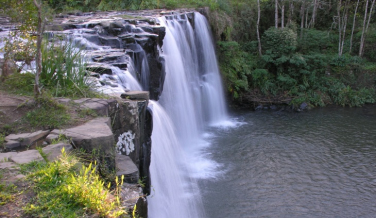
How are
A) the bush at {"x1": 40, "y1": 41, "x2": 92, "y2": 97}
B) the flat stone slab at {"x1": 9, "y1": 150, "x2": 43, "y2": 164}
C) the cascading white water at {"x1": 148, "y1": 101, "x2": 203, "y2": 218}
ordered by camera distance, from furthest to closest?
the cascading white water at {"x1": 148, "y1": 101, "x2": 203, "y2": 218}
the bush at {"x1": 40, "y1": 41, "x2": 92, "y2": 97}
the flat stone slab at {"x1": 9, "y1": 150, "x2": 43, "y2": 164}

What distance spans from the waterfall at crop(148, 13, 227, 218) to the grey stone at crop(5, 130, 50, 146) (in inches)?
92.0

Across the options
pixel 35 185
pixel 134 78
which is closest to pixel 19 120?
pixel 35 185

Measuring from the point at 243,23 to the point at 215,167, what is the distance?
40.3 feet

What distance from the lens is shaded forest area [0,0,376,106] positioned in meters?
17.2

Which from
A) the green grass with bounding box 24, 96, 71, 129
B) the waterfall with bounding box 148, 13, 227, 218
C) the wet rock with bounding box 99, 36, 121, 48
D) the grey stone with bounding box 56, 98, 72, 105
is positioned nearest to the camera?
the green grass with bounding box 24, 96, 71, 129

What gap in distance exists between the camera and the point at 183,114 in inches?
484

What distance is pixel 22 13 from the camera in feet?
18.2

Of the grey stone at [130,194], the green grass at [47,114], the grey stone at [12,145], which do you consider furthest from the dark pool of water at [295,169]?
the grey stone at [12,145]

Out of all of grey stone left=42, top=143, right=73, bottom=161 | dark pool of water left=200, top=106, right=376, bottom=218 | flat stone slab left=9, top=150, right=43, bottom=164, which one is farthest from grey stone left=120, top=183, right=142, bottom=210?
dark pool of water left=200, top=106, right=376, bottom=218

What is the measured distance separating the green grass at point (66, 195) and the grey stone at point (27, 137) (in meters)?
0.88

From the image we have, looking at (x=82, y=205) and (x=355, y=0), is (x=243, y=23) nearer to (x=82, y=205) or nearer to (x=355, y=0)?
(x=355, y=0)

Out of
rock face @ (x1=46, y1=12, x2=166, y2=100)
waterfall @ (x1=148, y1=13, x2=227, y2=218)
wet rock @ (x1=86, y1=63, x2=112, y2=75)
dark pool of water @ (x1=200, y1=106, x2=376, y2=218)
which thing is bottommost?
dark pool of water @ (x1=200, y1=106, x2=376, y2=218)

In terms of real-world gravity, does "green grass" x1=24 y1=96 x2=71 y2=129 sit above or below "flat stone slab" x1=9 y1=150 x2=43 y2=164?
above

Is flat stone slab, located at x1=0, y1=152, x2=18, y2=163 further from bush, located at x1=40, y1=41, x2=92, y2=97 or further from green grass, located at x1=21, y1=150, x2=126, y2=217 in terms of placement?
bush, located at x1=40, y1=41, x2=92, y2=97
